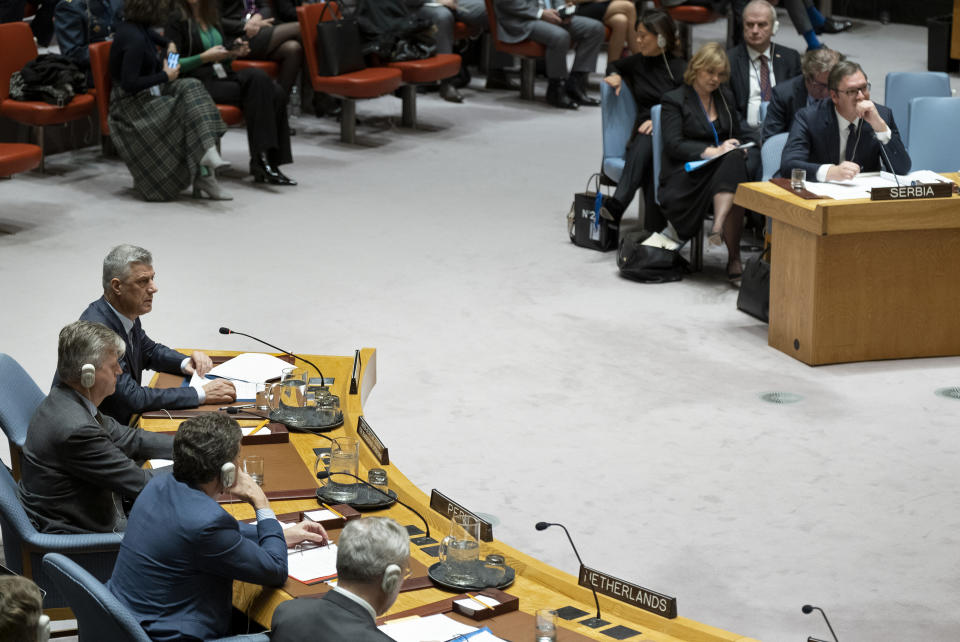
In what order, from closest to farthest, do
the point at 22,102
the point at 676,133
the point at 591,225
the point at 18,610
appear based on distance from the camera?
the point at 18,610 < the point at 676,133 < the point at 591,225 < the point at 22,102

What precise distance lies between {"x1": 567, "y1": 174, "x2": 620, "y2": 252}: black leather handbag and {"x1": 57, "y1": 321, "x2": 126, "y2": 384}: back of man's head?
4.60 m

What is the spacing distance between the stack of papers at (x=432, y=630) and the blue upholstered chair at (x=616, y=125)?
528 centimetres

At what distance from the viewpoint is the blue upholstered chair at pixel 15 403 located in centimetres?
400

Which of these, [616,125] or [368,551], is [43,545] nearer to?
[368,551]

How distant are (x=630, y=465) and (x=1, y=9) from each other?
7.93m

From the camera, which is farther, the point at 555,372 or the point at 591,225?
the point at 591,225

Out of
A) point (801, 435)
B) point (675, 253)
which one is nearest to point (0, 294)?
point (675, 253)

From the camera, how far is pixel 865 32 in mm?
15844

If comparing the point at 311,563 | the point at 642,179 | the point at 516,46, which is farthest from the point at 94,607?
the point at 516,46

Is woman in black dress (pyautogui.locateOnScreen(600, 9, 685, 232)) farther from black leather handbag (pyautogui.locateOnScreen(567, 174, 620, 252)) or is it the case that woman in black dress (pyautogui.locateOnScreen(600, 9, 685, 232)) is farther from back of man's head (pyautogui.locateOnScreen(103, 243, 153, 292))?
back of man's head (pyautogui.locateOnScreen(103, 243, 153, 292))

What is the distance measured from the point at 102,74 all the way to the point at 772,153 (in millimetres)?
4495

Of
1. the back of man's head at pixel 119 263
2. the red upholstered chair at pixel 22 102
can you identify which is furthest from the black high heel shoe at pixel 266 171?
the back of man's head at pixel 119 263

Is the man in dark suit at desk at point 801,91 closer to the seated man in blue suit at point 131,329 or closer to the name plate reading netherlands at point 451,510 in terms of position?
the seated man in blue suit at point 131,329

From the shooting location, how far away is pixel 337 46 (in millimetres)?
10289
